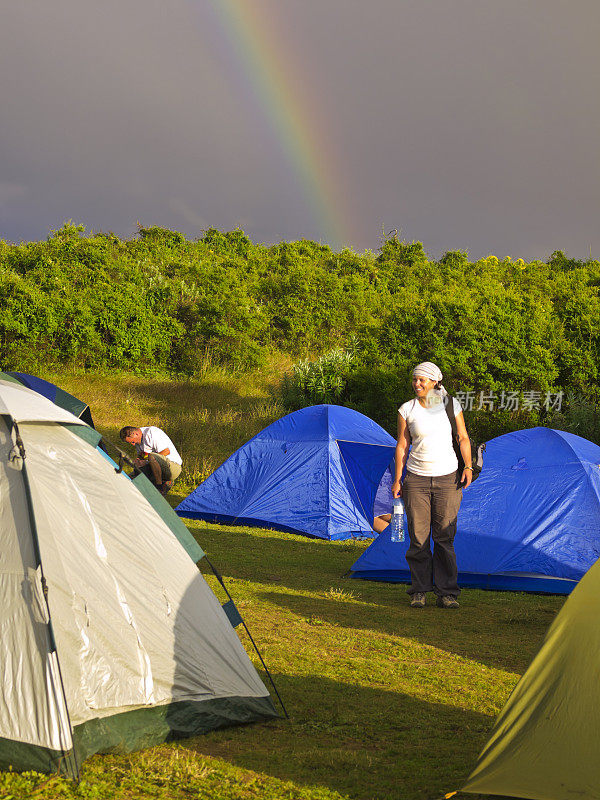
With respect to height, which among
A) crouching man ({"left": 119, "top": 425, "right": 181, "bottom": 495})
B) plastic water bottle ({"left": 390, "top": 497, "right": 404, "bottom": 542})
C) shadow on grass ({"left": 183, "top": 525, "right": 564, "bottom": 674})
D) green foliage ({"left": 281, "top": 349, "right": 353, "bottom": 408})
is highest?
green foliage ({"left": 281, "top": 349, "right": 353, "bottom": 408})

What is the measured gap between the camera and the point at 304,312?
30.5 m

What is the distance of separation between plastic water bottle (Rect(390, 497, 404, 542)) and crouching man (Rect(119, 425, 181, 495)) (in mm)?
4311

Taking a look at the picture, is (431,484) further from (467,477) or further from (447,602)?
(447,602)

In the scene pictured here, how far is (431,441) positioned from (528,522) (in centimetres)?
138

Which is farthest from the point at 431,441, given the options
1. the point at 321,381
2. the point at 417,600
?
the point at 321,381

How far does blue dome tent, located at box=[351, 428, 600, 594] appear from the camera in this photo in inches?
294

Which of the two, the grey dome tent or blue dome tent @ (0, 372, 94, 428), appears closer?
the grey dome tent

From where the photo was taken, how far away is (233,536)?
11023 mm

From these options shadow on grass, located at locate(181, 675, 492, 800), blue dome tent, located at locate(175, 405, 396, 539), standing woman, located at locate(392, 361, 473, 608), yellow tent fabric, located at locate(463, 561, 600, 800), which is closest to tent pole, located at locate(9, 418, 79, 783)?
shadow on grass, located at locate(181, 675, 492, 800)

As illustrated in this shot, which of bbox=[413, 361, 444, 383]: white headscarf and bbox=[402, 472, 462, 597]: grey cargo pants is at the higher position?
bbox=[413, 361, 444, 383]: white headscarf

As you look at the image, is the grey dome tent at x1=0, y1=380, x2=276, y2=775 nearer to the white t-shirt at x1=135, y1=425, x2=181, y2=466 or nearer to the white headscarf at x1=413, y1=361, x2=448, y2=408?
the white headscarf at x1=413, y1=361, x2=448, y2=408

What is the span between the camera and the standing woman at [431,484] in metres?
6.99

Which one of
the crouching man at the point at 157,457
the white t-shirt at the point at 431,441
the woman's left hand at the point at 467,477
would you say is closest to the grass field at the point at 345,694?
the woman's left hand at the point at 467,477

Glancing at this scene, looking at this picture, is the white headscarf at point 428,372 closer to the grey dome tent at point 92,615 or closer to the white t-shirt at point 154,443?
the grey dome tent at point 92,615
